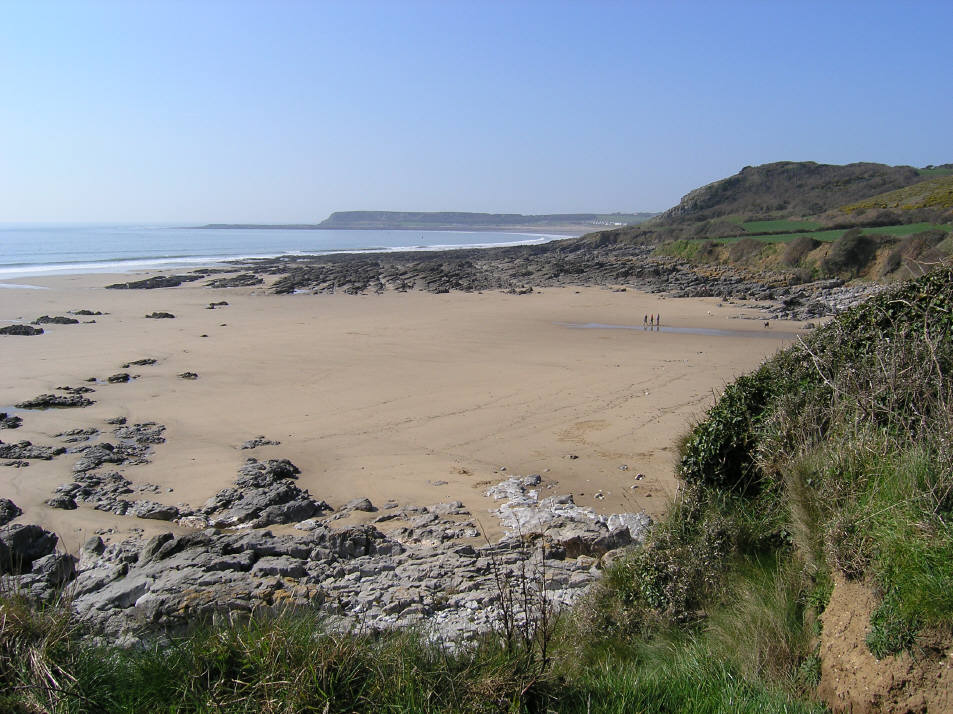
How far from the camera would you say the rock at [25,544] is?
6387 mm

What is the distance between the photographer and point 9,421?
11.9 m

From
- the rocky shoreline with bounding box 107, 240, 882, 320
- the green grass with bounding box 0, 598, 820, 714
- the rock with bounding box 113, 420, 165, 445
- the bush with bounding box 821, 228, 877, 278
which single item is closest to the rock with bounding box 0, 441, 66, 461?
the rock with bounding box 113, 420, 165, 445

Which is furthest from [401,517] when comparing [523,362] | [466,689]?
[523,362]

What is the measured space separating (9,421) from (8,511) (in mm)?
4882

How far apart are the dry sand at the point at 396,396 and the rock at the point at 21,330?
1.29 ft

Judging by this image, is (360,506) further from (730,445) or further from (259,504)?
(730,445)

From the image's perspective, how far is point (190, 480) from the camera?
9.48 metres

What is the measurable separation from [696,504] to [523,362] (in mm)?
11863

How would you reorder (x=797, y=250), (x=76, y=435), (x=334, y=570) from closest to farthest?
(x=334, y=570) → (x=76, y=435) → (x=797, y=250)

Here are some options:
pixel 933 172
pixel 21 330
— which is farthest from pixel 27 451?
pixel 933 172

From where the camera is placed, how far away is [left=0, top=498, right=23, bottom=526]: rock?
25.6ft

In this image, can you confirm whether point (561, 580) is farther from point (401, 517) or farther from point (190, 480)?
point (190, 480)

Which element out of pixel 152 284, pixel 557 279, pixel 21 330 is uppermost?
pixel 557 279

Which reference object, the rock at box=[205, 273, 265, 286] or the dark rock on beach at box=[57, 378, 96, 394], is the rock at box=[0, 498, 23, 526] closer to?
the dark rock on beach at box=[57, 378, 96, 394]
